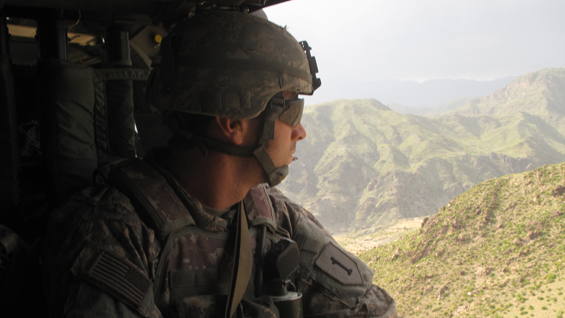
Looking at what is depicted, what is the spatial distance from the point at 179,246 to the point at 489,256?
2950 cm

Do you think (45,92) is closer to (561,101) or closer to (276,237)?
(276,237)

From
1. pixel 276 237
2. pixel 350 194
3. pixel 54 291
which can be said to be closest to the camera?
pixel 54 291


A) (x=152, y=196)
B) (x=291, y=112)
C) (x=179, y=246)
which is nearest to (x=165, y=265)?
(x=179, y=246)

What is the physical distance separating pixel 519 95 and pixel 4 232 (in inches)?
3870

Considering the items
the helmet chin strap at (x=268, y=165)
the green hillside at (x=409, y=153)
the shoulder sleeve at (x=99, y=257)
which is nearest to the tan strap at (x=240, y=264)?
the helmet chin strap at (x=268, y=165)

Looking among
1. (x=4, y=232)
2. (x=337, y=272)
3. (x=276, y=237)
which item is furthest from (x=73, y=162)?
(x=337, y=272)

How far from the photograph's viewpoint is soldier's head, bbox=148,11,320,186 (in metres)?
1.72

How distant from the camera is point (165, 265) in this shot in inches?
61.8

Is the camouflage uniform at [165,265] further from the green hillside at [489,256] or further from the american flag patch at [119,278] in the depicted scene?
the green hillside at [489,256]

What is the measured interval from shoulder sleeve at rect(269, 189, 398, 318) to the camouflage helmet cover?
0.61 m

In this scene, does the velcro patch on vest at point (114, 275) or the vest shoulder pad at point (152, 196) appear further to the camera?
the vest shoulder pad at point (152, 196)

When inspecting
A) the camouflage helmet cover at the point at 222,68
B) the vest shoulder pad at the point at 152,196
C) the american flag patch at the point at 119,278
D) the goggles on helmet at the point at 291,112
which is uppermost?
the camouflage helmet cover at the point at 222,68

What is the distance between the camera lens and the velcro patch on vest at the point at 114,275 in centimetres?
129

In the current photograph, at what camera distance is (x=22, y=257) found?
1.58 meters
